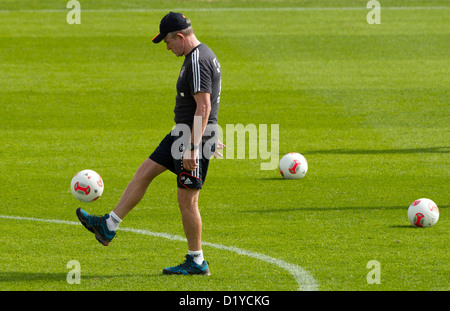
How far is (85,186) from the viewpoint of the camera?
37.6ft

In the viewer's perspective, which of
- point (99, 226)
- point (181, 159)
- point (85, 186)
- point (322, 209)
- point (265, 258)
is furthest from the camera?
point (85, 186)

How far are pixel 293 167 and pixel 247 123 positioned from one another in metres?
5.81

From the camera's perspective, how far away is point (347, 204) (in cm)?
1162

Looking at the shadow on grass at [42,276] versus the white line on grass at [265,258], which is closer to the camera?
the white line on grass at [265,258]

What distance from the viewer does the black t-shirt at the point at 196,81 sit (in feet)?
25.6

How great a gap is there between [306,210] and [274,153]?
14.6ft

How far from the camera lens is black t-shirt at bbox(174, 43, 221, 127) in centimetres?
779

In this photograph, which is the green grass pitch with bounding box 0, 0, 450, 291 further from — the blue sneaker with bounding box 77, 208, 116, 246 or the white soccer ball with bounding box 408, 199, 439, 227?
the blue sneaker with bounding box 77, 208, 116, 246


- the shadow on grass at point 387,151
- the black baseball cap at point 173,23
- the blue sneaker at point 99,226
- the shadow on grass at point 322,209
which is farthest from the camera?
the shadow on grass at point 387,151

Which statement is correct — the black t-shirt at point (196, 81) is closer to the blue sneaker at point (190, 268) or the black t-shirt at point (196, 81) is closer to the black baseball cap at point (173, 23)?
the black baseball cap at point (173, 23)

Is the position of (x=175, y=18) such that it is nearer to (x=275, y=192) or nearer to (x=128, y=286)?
(x=128, y=286)

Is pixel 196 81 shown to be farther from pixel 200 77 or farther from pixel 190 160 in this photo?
pixel 190 160

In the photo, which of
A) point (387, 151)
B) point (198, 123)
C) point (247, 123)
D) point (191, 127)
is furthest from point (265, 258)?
point (247, 123)

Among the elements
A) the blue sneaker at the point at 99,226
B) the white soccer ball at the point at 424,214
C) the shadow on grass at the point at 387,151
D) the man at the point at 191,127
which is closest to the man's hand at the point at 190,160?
the man at the point at 191,127
